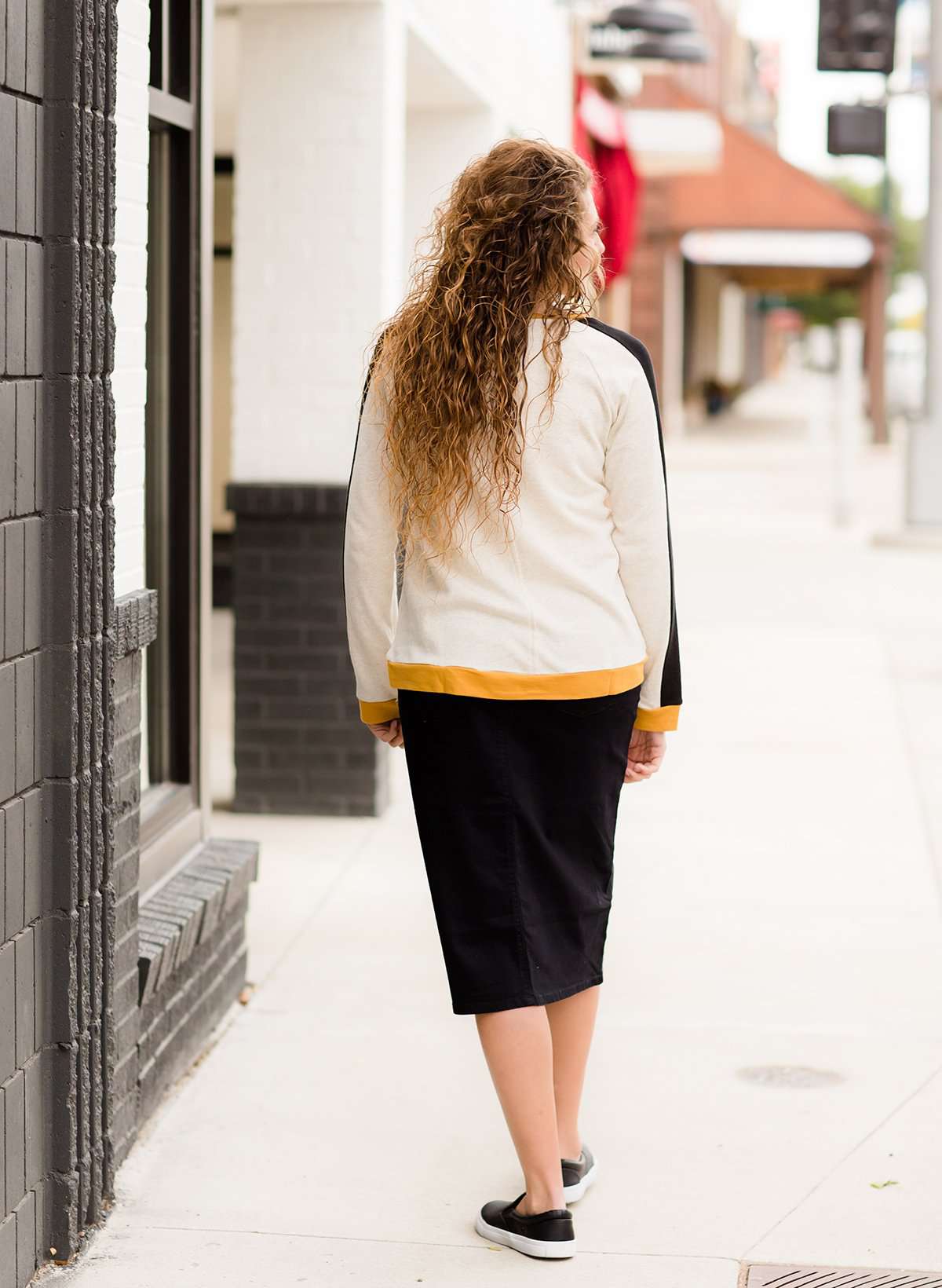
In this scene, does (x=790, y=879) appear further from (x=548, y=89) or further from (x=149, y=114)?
(x=548, y=89)

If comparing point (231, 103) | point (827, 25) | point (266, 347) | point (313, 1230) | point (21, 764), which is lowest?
point (313, 1230)

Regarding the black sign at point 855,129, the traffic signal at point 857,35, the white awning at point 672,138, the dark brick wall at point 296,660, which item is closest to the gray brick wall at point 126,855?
the dark brick wall at point 296,660

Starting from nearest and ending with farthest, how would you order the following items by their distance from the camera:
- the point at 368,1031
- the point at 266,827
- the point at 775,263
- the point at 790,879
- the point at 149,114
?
the point at 149,114 → the point at 368,1031 → the point at 790,879 → the point at 266,827 → the point at 775,263

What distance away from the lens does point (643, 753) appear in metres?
3.33

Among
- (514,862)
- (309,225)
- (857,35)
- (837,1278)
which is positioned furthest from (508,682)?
(857,35)

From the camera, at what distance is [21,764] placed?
291 centimetres

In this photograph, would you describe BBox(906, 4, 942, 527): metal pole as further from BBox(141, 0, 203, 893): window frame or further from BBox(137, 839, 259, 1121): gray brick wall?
BBox(137, 839, 259, 1121): gray brick wall

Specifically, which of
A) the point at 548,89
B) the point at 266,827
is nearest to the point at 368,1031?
the point at 266,827

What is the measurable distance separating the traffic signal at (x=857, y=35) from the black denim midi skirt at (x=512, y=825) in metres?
10.9

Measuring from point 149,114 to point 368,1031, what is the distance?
2.13 m

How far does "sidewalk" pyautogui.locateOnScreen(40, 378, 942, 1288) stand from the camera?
3277 millimetres

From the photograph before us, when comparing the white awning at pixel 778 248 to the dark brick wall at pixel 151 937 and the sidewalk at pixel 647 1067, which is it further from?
the dark brick wall at pixel 151 937

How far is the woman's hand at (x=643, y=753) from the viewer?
10.8 feet

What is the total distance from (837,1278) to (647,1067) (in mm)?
1049
